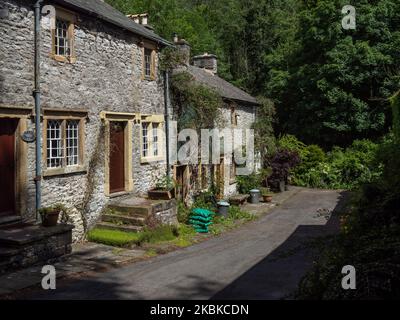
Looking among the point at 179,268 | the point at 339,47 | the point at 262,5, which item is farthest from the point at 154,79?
the point at 262,5

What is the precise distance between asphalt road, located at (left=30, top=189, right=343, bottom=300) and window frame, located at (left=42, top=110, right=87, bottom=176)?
11.5 feet

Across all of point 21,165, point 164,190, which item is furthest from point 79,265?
point 164,190

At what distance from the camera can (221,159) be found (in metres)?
23.5

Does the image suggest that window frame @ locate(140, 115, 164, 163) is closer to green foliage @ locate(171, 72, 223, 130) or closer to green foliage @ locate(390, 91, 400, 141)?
green foliage @ locate(171, 72, 223, 130)

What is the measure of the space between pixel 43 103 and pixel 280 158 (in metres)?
18.3

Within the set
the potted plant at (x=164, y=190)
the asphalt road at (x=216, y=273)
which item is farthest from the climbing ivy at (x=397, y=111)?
the potted plant at (x=164, y=190)

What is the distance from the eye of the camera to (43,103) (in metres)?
11.9

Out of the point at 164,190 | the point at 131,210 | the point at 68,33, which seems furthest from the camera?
the point at 164,190

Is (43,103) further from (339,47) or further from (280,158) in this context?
(339,47)

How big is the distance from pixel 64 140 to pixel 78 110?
0.98 metres

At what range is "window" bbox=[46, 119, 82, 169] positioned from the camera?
41.0ft

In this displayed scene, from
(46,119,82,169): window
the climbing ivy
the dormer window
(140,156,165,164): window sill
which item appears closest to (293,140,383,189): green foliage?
(140,156,165,164): window sill

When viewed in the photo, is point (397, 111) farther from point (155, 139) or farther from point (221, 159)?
point (221, 159)

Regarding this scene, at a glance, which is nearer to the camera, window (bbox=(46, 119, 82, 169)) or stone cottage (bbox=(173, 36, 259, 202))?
window (bbox=(46, 119, 82, 169))
